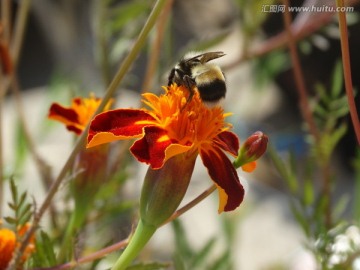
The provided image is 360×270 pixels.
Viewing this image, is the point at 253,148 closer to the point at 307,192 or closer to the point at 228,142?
the point at 228,142

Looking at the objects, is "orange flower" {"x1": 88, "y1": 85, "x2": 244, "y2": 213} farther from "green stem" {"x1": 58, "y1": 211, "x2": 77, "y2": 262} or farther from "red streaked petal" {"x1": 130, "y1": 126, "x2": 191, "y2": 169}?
"green stem" {"x1": 58, "y1": 211, "x2": 77, "y2": 262}

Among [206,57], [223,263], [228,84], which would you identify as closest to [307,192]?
[223,263]

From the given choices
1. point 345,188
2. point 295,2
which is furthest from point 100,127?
point 345,188

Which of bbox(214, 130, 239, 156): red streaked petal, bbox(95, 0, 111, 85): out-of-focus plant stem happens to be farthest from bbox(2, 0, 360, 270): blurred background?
bbox(214, 130, 239, 156): red streaked petal

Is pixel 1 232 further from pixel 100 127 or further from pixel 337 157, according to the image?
pixel 337 157

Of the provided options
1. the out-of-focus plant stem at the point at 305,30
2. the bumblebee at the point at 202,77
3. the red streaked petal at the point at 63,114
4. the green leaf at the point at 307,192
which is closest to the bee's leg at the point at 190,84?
the bumblebee at the point at 202,77

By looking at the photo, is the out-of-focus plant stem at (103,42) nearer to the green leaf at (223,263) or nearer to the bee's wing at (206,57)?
the green leaf at (223,263)
